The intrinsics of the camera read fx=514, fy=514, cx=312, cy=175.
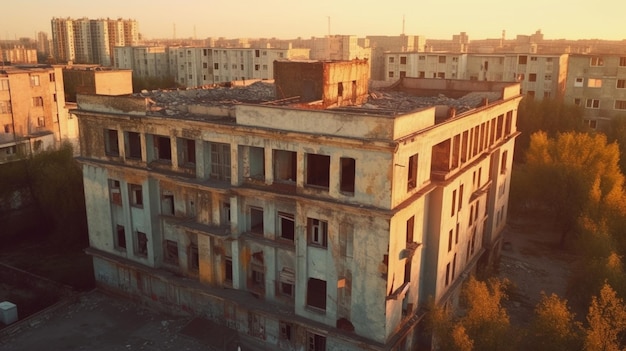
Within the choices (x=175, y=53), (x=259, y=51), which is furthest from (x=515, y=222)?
(x=175, y=53)

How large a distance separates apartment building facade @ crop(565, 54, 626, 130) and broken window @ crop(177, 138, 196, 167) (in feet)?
163

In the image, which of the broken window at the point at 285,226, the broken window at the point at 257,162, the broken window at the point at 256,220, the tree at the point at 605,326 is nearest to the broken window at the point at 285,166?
the broken window at the point at 257,162

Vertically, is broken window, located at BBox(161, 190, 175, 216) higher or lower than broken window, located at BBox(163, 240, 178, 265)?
higher

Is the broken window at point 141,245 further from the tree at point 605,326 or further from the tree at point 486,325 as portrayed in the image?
the tree at point 605,326

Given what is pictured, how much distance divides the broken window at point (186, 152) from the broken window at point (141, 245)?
537 centimetres

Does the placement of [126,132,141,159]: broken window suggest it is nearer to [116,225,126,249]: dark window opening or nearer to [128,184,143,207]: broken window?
[128,184,143,207]: broken window

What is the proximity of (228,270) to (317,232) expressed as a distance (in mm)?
6190

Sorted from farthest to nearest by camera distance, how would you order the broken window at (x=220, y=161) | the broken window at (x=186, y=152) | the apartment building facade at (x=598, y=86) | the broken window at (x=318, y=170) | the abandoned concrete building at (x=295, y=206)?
the apartment building facade at (x=598, y=86) < the broken window at (x=186, y=152) < the broken window at (x=220, y=161) < the broken window at (x=318, y=170) < the abandoned concrete building at (x=295, y=206)

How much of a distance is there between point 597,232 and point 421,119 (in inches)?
554

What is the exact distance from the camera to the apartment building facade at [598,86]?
56.7 m

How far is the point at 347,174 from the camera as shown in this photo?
75.6 ft

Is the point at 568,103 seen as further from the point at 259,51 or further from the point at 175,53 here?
the point at 175,53

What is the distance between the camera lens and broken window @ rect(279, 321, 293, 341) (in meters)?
24.2

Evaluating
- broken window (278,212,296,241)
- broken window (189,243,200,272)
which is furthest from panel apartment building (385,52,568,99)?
broken window (189,243,200,272)
